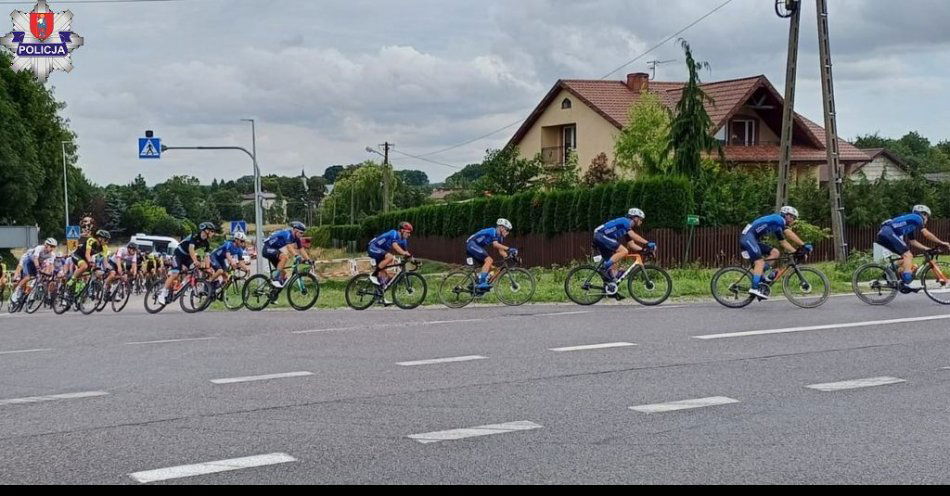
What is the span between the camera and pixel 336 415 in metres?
7.98

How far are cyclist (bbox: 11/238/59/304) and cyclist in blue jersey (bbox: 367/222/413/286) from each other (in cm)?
1117

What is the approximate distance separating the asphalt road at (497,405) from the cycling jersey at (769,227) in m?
1.95

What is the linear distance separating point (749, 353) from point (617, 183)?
24.7m

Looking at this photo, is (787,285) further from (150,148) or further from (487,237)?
(150,148)

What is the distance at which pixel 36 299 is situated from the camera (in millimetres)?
26844

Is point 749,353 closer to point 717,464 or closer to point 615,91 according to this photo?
point 717,464

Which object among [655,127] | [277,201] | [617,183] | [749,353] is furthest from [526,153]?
[277,201]

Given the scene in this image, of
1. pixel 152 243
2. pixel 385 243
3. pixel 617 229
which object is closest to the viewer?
pixel 617 229

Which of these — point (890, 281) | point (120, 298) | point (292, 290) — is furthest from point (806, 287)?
point (120, 298)

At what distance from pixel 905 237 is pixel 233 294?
12799 mm

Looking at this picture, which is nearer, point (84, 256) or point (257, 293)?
point (257, 293)

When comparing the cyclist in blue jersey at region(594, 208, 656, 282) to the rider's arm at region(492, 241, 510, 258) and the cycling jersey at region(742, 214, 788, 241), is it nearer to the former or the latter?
the rider's arm at region(492, 241, 510, 258)

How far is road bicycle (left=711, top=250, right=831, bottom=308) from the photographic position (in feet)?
54.8

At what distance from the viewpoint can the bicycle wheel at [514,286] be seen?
760 inches
